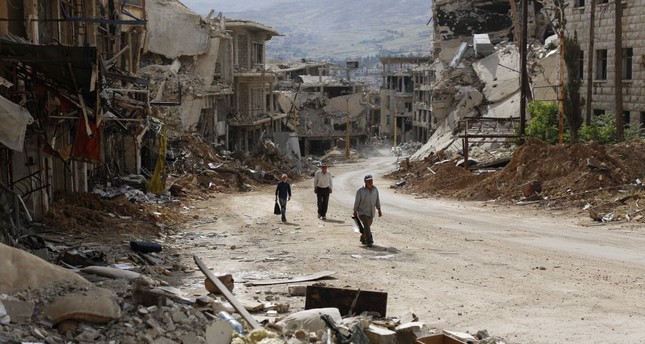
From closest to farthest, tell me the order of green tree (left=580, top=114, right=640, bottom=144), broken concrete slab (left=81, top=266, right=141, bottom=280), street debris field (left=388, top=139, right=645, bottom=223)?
broken concrete slab (left=81, top=266, right=141, bottom=280), street debris field (left=388, top=139, right=645, bottom=223), green tree (left=580, top=114, right=640, bottom=144)

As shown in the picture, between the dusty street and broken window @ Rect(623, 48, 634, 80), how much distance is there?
14316 millimetres

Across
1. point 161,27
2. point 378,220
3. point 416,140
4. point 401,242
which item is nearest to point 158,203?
point 378,220

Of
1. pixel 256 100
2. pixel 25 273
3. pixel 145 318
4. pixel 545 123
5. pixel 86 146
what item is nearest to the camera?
pixel 145 318

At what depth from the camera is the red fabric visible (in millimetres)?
18453

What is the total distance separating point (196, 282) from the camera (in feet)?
43.4

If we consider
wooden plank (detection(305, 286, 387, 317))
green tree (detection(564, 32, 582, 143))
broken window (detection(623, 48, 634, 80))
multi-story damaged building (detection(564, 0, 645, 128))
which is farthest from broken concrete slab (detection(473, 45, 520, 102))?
wooden plank (detection(305, 286, 387, 317))

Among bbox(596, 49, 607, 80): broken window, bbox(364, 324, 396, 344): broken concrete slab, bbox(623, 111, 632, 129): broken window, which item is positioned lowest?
bbox(364, 324, 396, 344): broken concrete slab

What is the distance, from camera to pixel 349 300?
1129 cm

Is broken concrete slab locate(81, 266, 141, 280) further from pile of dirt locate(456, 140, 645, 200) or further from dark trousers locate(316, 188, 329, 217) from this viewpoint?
pile of dirt locate(456, 140, 645, 200)

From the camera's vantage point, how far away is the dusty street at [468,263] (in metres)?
11.1

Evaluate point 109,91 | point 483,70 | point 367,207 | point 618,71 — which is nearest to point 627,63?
point 618,71

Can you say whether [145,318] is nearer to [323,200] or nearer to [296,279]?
[296,279]

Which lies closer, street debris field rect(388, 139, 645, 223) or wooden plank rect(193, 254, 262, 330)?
wooden plank rect(193, 254, 262, 330)

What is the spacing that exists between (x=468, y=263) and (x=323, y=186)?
27.4 feet
